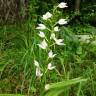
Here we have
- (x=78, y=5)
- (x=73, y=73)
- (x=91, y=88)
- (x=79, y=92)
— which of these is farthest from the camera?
(x=78, y=5)

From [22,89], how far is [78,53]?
87 cm

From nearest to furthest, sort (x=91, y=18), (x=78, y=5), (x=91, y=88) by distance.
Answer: (x=91, y=88), (x=91, y=18), (x=78, y=5)

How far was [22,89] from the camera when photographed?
10.9 ft

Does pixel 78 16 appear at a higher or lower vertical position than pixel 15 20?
lower

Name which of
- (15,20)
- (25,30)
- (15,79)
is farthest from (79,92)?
(15,20)

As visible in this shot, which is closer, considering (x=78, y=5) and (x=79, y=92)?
(x=79, y=92)

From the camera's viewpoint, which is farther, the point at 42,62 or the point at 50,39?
the point at 42,62

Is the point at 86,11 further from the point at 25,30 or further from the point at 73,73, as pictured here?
the point at 73,73

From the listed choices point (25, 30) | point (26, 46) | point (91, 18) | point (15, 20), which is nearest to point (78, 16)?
point (91, 18)

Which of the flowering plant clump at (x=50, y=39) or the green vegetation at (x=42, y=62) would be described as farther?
the green vegetation at (x=42, y=62)

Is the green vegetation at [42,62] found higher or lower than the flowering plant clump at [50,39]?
lower

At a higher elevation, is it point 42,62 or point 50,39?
point 50,39

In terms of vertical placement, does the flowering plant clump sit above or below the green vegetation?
above

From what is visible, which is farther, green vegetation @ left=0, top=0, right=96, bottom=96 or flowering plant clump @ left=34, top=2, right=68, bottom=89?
green vegetation @ left=0, top=0, right=96, bottom=96
